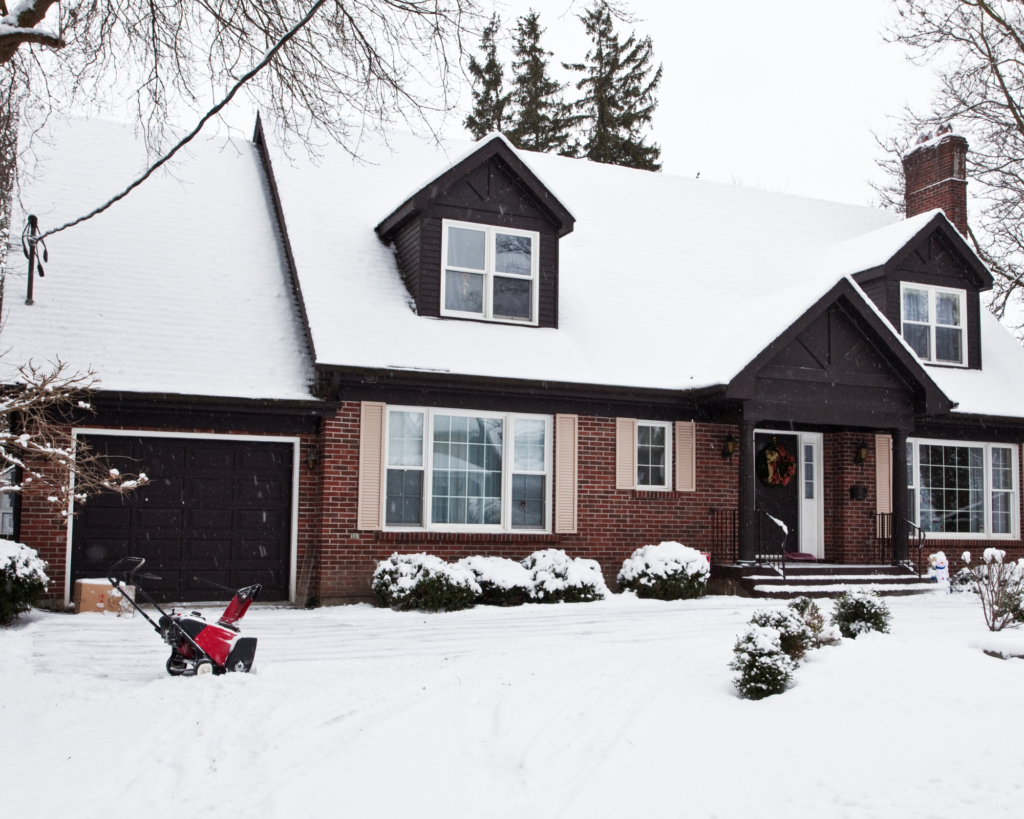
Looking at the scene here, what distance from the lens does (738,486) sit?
14.8 metres

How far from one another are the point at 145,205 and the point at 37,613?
6.67 metres

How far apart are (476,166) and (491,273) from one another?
154cm

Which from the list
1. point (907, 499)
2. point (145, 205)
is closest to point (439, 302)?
point (145, 205)

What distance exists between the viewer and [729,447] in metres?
14.9

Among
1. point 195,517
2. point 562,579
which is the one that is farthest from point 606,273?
point 195,517

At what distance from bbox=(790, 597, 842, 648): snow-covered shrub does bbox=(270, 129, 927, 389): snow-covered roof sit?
586cm

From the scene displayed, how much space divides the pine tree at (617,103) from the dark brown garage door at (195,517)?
24.3m

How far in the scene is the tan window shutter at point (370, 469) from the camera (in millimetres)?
12855

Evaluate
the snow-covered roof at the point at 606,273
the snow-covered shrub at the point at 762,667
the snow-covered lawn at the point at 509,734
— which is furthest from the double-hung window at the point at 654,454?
the snow-covered shrub at the point at 762,667

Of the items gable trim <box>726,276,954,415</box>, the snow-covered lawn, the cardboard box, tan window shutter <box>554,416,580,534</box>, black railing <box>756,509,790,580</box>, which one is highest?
gable trim <box>726,276,954,415</box>

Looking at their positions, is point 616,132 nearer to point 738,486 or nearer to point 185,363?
point 738,486

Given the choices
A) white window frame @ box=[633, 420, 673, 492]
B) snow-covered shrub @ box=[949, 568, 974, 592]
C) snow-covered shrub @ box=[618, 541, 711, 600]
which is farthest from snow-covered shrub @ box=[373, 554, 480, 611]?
snow-covered shrub @ box=[949, 568, 974, 592]

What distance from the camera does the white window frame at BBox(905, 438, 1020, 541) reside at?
1666cm

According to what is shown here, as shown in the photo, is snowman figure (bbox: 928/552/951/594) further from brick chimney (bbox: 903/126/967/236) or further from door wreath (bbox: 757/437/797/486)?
brick chimney (bbox: 903/126/967/236)
